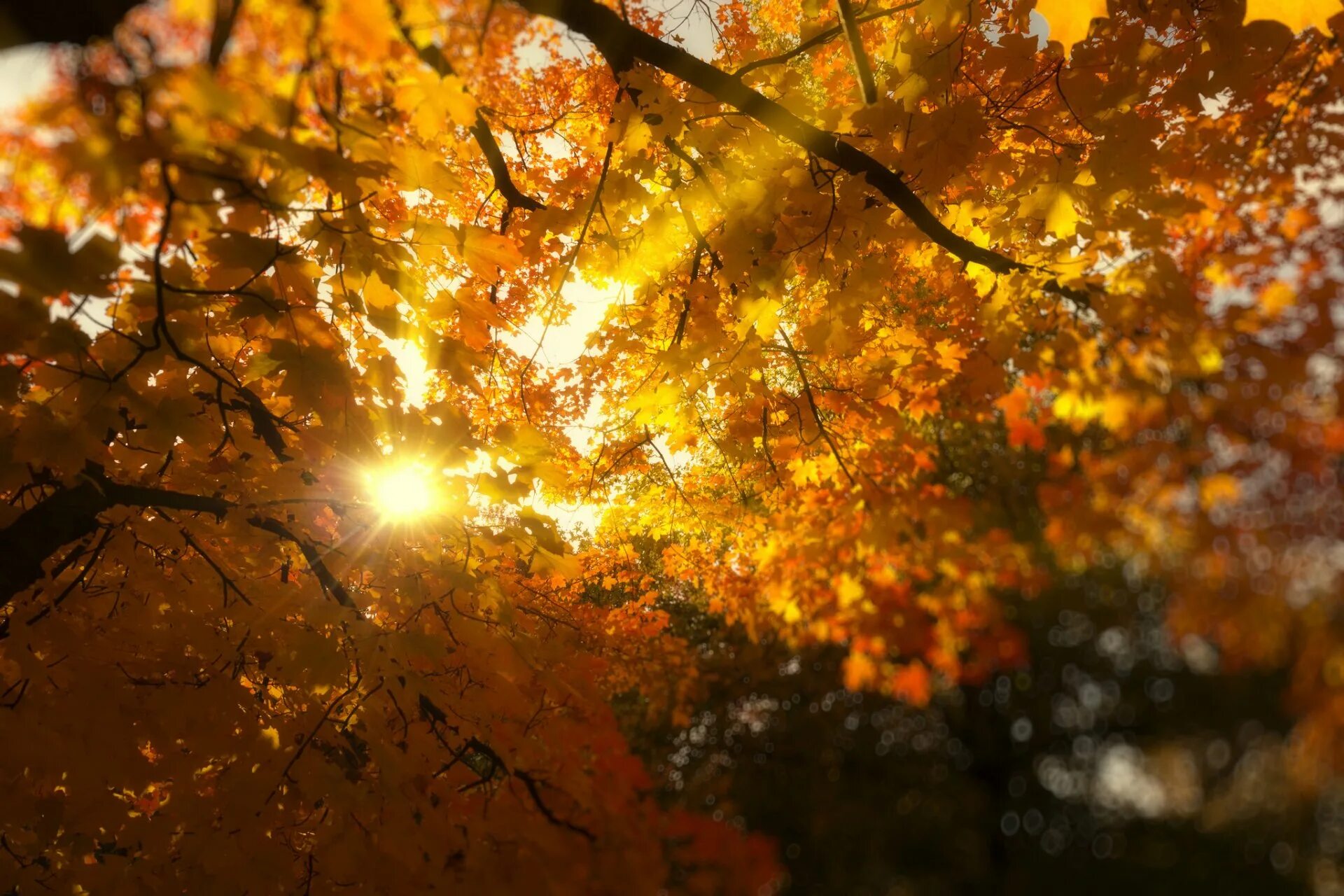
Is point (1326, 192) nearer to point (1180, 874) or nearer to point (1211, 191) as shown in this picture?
point (1211, 191)

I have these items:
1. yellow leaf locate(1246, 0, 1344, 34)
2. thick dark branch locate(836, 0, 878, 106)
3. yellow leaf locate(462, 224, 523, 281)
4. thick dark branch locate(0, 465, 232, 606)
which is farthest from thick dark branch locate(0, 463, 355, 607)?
yellow leaf locate(1246, 0, 1344, 34)

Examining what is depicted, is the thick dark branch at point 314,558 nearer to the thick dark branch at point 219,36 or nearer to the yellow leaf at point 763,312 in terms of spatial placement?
the thick dark branch at point 219,36

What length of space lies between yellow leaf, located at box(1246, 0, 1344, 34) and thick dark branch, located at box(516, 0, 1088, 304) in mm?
994

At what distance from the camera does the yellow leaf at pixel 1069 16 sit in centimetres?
230

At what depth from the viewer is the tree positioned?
1862 millimetres

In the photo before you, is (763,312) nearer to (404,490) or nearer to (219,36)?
(404,490)

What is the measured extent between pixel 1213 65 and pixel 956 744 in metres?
17.0

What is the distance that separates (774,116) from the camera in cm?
279

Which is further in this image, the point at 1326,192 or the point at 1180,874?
the point at 1180,874

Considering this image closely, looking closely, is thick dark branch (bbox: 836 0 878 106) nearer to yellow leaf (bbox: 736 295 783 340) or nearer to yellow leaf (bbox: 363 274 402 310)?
yellow leaf (bbox: 736 295 783 340)

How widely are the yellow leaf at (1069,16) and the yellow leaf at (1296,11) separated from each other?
45cm

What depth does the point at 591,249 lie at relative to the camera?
385 cm

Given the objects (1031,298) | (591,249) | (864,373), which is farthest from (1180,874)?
(591,249)

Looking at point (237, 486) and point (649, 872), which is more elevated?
point (237, 486)
